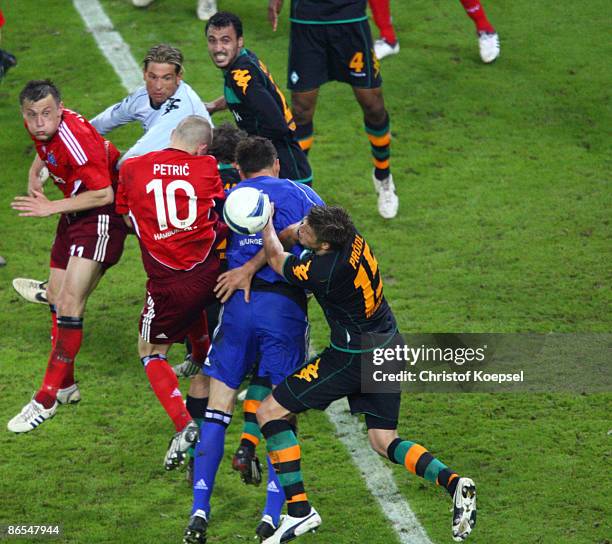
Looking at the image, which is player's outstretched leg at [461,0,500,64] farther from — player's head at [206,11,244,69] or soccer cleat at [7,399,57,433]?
soccer cleat at [7,399,57,433]

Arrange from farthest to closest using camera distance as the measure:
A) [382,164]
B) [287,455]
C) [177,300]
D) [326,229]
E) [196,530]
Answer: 1. [382,164]
2. [177,300]
3. [287,455]
4. [196,530]
5. [326,229]

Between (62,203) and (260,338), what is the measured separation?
5.17 ft

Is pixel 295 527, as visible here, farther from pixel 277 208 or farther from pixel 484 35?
pixel 484 35

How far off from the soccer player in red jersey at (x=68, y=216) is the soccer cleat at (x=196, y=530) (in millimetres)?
1561

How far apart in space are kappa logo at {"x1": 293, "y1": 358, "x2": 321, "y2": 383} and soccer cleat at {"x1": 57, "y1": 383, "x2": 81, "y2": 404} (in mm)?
1964

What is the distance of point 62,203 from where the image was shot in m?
7.56

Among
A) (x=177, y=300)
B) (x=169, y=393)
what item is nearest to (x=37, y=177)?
(x=177, y=300)

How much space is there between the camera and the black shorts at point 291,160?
9.07m

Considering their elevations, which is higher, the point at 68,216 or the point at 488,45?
the point at 68,216

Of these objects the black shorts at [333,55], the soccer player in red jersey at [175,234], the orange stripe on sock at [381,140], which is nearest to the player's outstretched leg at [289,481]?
the soccer player in red jersey at [175,234]

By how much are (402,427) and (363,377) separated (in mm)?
1254

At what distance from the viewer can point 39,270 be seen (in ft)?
32.6

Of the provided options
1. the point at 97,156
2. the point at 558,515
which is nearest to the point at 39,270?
the point at 97,156

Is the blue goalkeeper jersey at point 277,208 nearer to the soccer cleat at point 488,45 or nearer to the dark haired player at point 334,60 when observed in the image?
the dark haired player at point 334,60
